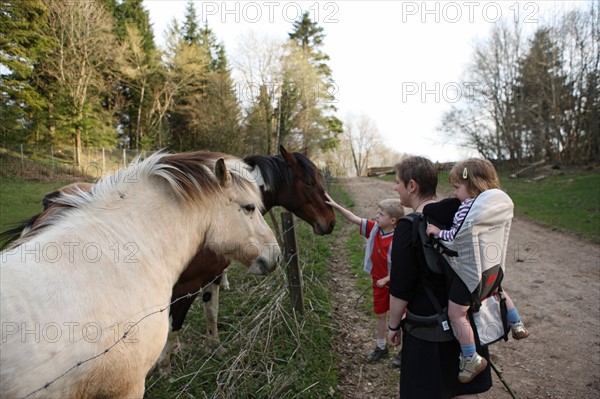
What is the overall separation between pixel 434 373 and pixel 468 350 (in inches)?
9.1

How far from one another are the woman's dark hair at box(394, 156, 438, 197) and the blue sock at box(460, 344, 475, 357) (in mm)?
936

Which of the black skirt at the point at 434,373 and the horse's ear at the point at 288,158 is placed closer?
the black skirt at the point at 434,373

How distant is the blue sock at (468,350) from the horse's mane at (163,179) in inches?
59.5

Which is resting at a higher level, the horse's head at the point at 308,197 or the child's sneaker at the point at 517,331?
the horse's head at the point at 308,197

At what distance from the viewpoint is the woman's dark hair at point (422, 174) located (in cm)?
222

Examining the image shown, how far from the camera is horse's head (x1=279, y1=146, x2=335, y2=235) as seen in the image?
4.23 metres

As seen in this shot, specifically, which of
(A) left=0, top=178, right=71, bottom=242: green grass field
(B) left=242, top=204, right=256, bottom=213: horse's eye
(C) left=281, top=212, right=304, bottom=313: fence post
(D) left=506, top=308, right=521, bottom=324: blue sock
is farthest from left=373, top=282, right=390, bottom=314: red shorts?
(A) left=0, top=178, right=71, bottom=242: green grass field

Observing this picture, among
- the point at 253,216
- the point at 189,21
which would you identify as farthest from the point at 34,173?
the point at 189,21

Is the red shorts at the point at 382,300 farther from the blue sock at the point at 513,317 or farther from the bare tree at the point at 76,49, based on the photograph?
the bare tree at the point at 76,49

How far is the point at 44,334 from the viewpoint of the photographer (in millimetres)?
1281

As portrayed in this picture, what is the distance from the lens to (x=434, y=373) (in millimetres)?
1888

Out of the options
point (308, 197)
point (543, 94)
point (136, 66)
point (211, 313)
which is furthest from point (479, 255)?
point (136, 66)

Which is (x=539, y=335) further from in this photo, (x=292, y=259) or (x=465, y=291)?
(x=465, y=291)

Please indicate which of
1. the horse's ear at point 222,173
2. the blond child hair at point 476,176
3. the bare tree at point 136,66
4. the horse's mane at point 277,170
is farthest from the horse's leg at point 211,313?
the bare tree at point 136,66
